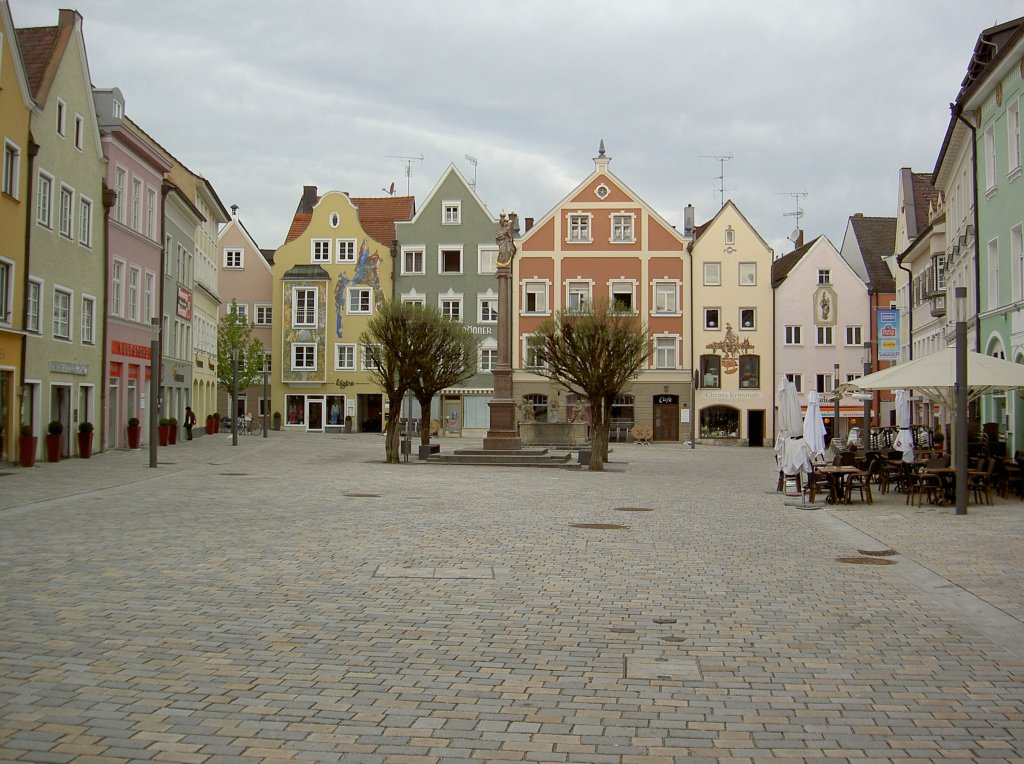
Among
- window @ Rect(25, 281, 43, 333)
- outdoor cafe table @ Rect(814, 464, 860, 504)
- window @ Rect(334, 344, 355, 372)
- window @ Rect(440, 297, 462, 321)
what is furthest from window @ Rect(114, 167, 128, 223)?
window @ Rect(334, 344, 355, 372)

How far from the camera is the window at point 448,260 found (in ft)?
215

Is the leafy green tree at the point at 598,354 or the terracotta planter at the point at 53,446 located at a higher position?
the leafy green tree at the point at 598,354

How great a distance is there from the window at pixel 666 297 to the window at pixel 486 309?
9876 millimetres

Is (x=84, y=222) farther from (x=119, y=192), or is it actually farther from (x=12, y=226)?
(x=12, y=226)

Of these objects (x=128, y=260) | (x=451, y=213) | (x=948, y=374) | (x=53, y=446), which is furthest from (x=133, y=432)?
(x=451, y=213)

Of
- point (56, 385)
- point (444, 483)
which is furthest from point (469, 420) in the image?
point (444, 483)

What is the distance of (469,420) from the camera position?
A: 2539 inches

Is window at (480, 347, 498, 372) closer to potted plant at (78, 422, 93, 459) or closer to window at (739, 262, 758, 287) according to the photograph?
window at (739, 262, 758, 287)

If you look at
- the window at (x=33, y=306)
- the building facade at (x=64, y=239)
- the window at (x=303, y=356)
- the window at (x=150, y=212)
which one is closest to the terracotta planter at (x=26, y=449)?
the building facade at (x=64, y=239)

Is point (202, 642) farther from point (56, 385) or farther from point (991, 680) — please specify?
point (56, 385)

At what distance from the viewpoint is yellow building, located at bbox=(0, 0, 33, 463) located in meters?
26.4

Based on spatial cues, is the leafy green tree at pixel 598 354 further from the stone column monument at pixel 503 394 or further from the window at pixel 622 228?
the window at pixel 622 228

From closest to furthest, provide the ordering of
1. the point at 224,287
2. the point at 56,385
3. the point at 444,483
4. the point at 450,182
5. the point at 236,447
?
the point at 444,483, the point at 56,385, the point at 236,447, the point at 450,182, the point at 224,287

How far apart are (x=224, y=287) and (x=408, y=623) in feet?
215
